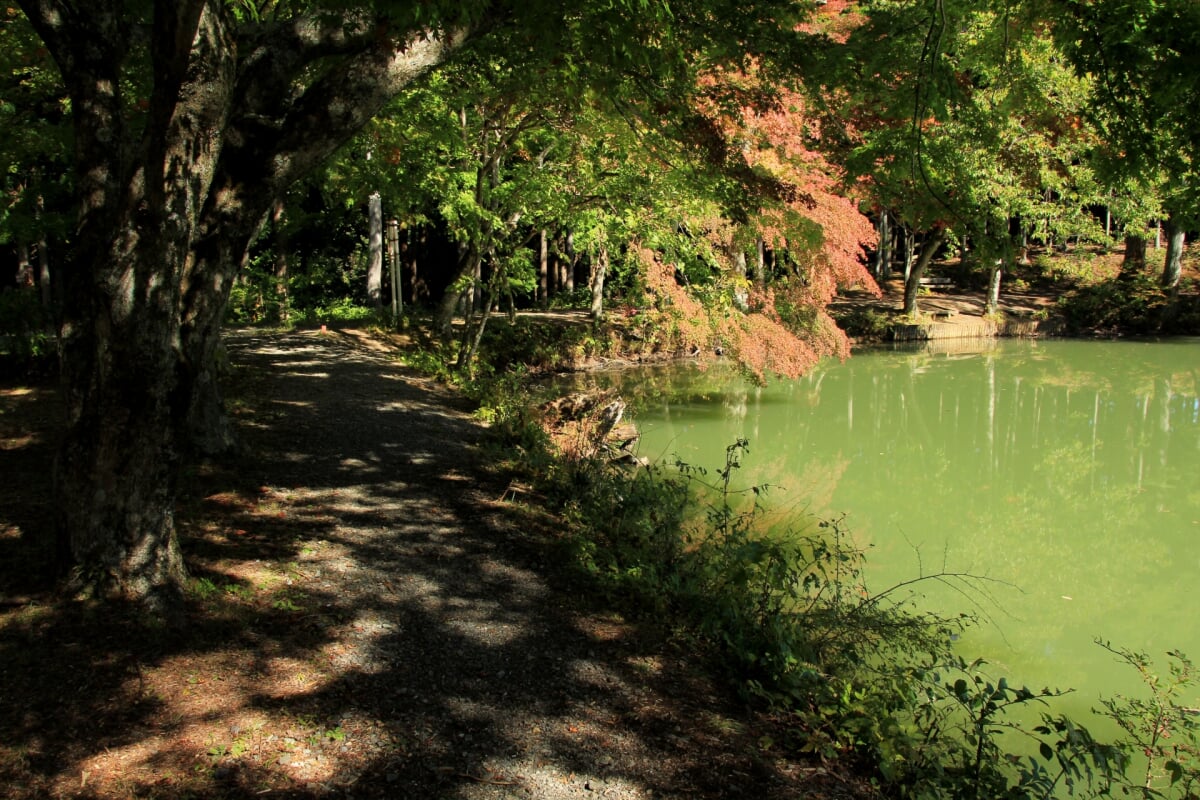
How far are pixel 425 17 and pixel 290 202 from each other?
15178 mm

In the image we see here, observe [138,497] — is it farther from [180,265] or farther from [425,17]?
[425,17]

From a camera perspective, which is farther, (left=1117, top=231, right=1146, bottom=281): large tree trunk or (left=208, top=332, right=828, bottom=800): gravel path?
(left=1117, top=231, right=1146, bottom=281): large tree trunk

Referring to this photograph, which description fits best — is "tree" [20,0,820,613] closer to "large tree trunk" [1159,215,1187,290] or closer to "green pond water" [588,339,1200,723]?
"green pond water" [588,339,1200,723]

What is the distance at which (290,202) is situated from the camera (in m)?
17.2

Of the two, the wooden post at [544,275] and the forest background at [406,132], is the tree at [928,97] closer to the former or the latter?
the forest background at [406,132]

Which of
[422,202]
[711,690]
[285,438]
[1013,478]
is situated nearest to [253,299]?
[422,202]

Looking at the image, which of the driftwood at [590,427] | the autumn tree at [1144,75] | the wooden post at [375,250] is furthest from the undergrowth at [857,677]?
the wooden post at [375,250]

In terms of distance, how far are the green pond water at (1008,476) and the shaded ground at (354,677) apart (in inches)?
122

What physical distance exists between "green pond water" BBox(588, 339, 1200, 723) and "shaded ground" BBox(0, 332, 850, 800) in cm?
309

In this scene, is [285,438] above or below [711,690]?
above

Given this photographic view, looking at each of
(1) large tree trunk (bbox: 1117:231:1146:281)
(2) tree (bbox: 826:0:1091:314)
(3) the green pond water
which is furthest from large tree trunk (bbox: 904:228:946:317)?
(2) tree (bbox: 826:0:1091:314)

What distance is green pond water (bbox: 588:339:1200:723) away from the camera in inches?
246

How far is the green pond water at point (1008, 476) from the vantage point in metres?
6.24

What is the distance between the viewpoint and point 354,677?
3.42m
